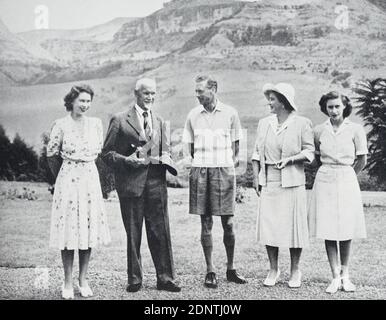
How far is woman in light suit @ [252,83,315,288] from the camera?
18.3ft

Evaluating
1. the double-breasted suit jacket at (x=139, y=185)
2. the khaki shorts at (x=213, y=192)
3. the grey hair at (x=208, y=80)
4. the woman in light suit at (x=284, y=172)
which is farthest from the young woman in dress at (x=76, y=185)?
the woman in light suit at (x=284, y=172)

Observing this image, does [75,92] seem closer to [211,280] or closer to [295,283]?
[211,280]

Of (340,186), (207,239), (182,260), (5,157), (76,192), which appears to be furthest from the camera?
(5,157)

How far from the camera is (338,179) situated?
5551mm

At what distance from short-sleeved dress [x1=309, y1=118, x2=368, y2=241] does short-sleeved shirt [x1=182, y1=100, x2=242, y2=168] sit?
915mm

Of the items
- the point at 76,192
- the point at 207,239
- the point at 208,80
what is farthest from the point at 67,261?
the point at 208,80

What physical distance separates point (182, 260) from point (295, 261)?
1583 mm

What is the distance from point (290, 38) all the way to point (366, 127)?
4.95 feet

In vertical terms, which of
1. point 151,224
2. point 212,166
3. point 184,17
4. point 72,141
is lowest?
point 151,224

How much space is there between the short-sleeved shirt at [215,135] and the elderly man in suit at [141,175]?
0.36 metres

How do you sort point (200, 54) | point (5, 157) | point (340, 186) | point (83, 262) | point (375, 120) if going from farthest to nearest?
point (200, 54) < point (5, 157) < point (375, 120) < point (340, 186) < point (83, 262)

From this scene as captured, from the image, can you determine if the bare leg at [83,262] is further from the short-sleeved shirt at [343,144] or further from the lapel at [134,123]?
the short-sleeved shirt at [343,144]

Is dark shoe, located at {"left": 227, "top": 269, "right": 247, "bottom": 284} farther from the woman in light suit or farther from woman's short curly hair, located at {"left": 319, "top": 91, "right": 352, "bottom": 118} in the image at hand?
woman's short curly hair, located at {"left": 319, "top": 91, "right": 352, "bottom": 118}
